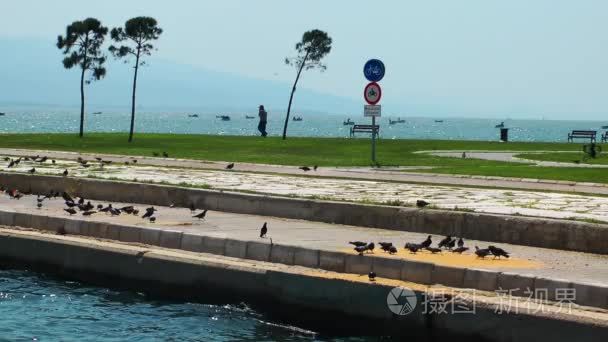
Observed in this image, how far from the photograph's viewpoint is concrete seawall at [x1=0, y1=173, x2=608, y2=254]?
14461 mm

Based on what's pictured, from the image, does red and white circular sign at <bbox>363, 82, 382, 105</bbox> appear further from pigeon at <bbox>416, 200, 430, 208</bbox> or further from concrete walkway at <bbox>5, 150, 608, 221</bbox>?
pigeon at <bbox>416, 200, 430, 208</bbox>

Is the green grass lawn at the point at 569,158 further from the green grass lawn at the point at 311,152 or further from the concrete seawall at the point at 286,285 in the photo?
the concrete seawall at the point at 286,285

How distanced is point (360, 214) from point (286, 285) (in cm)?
407

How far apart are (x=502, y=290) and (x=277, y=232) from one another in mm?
4717

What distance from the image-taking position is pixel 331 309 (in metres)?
12.5

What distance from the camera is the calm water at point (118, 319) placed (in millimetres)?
12602

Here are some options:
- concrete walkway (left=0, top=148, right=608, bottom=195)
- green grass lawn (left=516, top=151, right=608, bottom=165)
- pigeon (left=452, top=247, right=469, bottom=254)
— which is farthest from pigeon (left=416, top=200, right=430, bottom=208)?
green grass lawn (left=516, top=151, right=608, bottom=165)

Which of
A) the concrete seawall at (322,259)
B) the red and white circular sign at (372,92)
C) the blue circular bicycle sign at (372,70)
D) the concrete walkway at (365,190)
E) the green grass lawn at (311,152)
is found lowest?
the concrete seawall at (322,259)

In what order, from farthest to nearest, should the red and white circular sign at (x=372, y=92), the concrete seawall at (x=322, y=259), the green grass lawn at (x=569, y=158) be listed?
the green grass lawn at (x=569, y=158)
the red and white circular sign at (x=372, y=92)
the concrete seawall at (x=322, y=259)

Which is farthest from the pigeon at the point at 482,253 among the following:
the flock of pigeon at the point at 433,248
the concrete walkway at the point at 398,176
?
the concrete walkway at the point at 398,176

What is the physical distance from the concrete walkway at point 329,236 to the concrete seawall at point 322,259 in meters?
0.21

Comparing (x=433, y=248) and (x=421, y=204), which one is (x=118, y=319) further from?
(x=421, y=204)

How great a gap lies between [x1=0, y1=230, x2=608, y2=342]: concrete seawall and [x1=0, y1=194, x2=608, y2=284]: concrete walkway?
0.77 meters

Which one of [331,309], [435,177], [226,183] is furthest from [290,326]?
[435,177]
